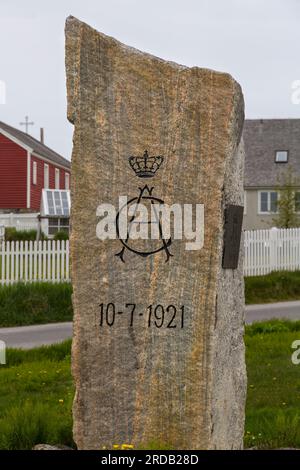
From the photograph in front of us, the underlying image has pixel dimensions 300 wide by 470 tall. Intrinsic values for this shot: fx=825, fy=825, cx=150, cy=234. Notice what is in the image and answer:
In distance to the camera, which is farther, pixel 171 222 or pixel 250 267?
pixel 250 267

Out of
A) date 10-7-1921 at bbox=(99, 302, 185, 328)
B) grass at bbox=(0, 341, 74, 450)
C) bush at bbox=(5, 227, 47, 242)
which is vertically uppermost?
bush at bbox=(5, 227, 47, 242)

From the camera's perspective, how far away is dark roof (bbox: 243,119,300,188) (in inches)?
1698

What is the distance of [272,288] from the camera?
1833 centimetres

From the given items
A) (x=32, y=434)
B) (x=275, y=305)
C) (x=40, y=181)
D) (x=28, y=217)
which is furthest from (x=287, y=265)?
(x=40, y=181)

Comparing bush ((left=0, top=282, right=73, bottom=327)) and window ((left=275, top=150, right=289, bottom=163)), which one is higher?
window ((left=275, top=150, right=289, bottom=163))

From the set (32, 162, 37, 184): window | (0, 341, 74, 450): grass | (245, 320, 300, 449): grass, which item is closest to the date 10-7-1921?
(0, 341, 74, 450): grass

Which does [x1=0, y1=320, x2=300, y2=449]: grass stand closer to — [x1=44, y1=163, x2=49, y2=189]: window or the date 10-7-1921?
the date 10-7-1921

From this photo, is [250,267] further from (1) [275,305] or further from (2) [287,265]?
(1) [275,305]

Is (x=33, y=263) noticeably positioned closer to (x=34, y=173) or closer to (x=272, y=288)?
(x=272, y=288)

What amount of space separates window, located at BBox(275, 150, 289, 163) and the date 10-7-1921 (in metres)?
39.3

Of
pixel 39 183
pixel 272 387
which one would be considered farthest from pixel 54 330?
pixel 39 183

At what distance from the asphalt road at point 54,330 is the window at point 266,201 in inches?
1030

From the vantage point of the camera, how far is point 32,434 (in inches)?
240

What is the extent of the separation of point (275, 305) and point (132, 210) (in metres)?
11.9
